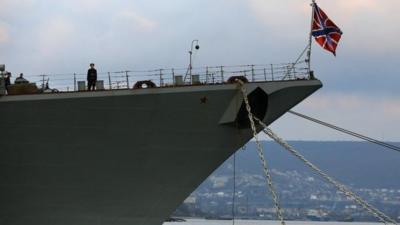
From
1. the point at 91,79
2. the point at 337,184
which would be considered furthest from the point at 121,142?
the point at 337,184

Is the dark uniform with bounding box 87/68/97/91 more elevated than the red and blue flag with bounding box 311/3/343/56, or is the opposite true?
the red and blue flag with bounding box 311/3/343/56

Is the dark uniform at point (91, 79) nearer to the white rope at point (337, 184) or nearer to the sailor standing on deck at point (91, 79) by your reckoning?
the sailor standing on deck at point (91, 79)

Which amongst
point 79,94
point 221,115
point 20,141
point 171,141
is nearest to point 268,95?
point 221,115

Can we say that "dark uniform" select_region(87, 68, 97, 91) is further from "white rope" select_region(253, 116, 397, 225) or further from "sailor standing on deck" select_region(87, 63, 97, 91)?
"white rope" select_region(253, 116, 397, 225)

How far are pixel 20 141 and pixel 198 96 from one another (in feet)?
15.5

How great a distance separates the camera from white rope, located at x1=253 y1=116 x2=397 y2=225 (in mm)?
21609

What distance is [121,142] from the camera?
77.0 ft

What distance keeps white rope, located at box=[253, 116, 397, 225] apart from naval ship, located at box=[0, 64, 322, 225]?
87 centimetres

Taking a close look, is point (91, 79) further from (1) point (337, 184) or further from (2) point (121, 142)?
(1) point (337, 184)

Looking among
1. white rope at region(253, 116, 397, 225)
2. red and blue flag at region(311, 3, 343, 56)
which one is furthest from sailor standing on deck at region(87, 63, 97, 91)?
red and blue flag at region(311, 3, 343, 56)

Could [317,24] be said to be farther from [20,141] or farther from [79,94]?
[20,141]

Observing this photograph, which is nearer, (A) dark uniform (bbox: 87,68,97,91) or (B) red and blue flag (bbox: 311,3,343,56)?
(B) red and blue flag (bbox: 311,3,343,56)

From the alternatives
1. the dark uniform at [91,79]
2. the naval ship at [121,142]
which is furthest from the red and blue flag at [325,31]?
the dark uniform at [91,79]

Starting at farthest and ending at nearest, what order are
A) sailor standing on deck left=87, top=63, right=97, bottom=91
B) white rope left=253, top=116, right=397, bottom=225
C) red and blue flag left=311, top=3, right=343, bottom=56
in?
sailor standing on deck left=87, top=63, right=97, bottom=91
red and blue flag left=311, top=3, right=343, bottom=56
white rope left=253, top=116, right=397, bottom=225
